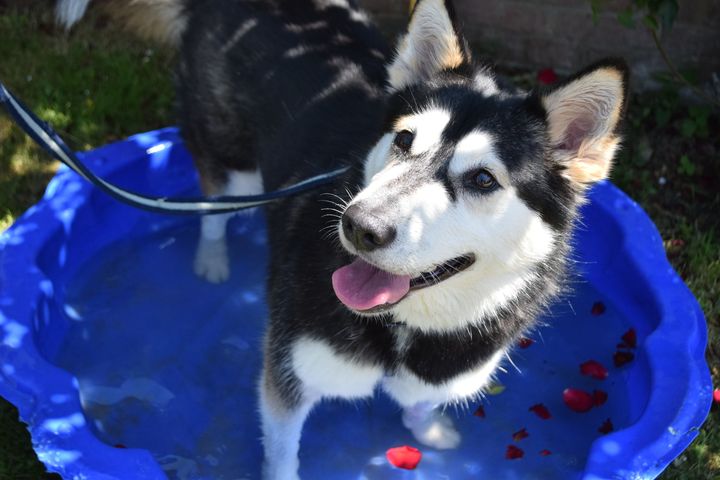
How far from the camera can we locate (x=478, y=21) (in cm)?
500

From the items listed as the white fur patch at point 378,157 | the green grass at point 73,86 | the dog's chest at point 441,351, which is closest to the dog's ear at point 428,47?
the white fur patch at point 378,157

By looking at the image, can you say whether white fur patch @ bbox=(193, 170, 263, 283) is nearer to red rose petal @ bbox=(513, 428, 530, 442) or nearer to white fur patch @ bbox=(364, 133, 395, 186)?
white fur patch @ bbox=(364, 133, 395, 186)

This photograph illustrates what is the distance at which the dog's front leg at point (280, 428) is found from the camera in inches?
109

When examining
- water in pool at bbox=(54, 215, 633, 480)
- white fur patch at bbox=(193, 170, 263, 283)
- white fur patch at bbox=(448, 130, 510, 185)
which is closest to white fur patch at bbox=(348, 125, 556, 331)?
white fur patch at bbox=(448, 130, 510, 185)

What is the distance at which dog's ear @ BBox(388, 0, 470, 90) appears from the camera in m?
2.37

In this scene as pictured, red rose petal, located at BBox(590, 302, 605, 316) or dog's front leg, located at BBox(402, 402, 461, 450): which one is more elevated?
red rose petal, located at BBox(590, 302, 605, 316)

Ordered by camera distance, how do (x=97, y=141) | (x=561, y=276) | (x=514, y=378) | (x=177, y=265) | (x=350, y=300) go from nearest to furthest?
1. (x=350, y=300)
2. (x=561, y=276)
3. (x=514, y=378)
4. (x=177, y=265)
5. (x=97, y=141)

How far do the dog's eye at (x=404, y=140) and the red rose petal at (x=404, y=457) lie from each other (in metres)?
1.42

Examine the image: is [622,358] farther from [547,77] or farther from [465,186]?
[547,77]

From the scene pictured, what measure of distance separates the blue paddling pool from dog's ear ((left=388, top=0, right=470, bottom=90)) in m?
1.45

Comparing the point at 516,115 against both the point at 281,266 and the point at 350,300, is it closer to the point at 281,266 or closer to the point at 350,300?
the point at 350,300

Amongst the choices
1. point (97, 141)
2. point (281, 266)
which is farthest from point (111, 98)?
point (281, 266)

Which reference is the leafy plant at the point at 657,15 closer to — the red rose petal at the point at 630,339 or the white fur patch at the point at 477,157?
the red rose petal at the point at 630,339

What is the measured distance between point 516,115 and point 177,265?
231 cm
